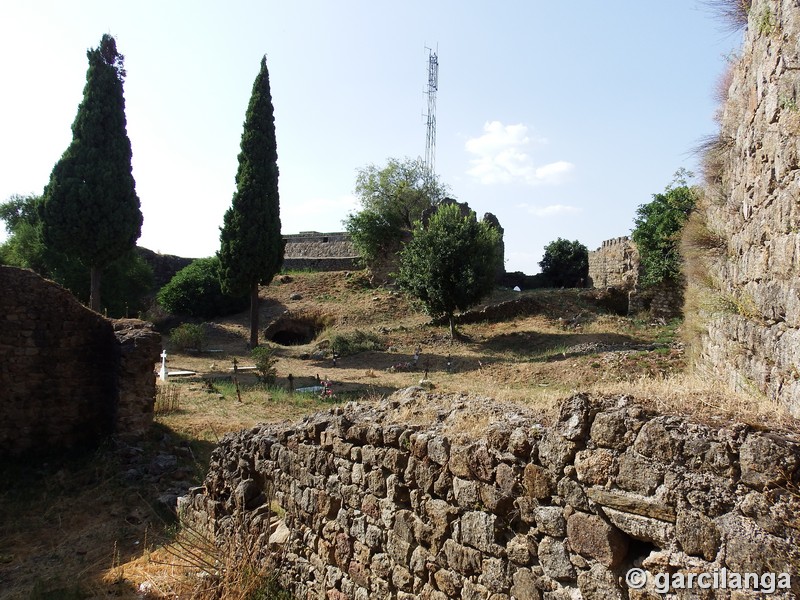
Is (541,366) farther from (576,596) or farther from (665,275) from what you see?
(576,596)

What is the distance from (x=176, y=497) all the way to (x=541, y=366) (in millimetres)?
10360

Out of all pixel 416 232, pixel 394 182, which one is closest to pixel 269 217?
pixel 416 232

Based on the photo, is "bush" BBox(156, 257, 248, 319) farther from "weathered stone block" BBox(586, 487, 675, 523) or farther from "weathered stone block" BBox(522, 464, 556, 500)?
"weathered stone block" BBox(586, 487, 675, 523)

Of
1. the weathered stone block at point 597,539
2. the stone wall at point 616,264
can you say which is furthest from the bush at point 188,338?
the weathered stone block at point 597,539

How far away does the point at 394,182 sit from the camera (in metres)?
34.4

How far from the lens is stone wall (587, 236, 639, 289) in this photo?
2416cm

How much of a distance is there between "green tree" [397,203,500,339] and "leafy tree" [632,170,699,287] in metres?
5.54

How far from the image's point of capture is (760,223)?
4.59m

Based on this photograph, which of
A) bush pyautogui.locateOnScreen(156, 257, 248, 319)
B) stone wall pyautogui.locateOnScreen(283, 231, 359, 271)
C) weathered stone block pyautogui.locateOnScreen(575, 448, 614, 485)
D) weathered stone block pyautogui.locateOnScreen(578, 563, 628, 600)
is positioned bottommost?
weathered stone block pyautogui.locateOnScreen(578, 563, 628, 600)

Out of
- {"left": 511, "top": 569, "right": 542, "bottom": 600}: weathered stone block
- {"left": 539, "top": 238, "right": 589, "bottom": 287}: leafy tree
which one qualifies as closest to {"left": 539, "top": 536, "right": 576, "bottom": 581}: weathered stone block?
{"left": 511, "top": 569, "right": 542, "bottom": 600}: weathered stone block

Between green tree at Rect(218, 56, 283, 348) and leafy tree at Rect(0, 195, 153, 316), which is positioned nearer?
green tree at Rect(218, 56, 283, 348)

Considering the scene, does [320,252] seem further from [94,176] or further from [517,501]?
[517,501]

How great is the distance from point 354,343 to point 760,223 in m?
18.3

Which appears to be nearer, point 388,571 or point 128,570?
point 388,571
